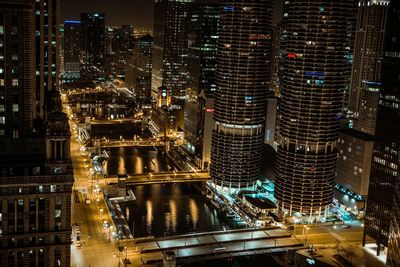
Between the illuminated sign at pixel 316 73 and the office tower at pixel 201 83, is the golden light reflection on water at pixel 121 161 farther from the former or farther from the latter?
the illuminated sign at pixel 316 73

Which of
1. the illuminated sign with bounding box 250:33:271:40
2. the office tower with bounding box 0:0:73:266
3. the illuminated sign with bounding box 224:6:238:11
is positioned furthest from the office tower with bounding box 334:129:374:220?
the office tower with bounding box 0:0:73:266

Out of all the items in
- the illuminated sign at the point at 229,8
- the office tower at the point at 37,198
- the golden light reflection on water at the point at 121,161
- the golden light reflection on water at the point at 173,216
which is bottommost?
the golden light reflection on water at the point at 173,216

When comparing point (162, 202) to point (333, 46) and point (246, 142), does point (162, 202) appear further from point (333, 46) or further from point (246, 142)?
point (333, 46)

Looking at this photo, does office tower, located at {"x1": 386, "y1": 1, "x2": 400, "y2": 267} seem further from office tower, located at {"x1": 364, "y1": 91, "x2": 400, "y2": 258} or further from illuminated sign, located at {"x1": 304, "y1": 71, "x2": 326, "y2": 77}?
illuminated sign, located at {"x1": 304, "y1": 71, "x2": 326, "y2": 77}

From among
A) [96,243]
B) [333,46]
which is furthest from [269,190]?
[96,243]

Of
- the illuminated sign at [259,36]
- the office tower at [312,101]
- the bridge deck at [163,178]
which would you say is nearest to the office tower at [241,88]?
the illuminated sign at [259,36]

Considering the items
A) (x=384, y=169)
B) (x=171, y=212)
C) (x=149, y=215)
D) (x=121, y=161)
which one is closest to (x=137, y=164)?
(x=121, y=161)

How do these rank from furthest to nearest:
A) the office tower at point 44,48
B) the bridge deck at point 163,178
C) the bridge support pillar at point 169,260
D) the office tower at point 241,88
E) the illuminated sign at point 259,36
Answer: the bridge deck at point 163,178
the illuminated sign at point 259,36
the office tower at point 241,88
the office tower at point 44,48
the bridge support pillar at point 169,260
